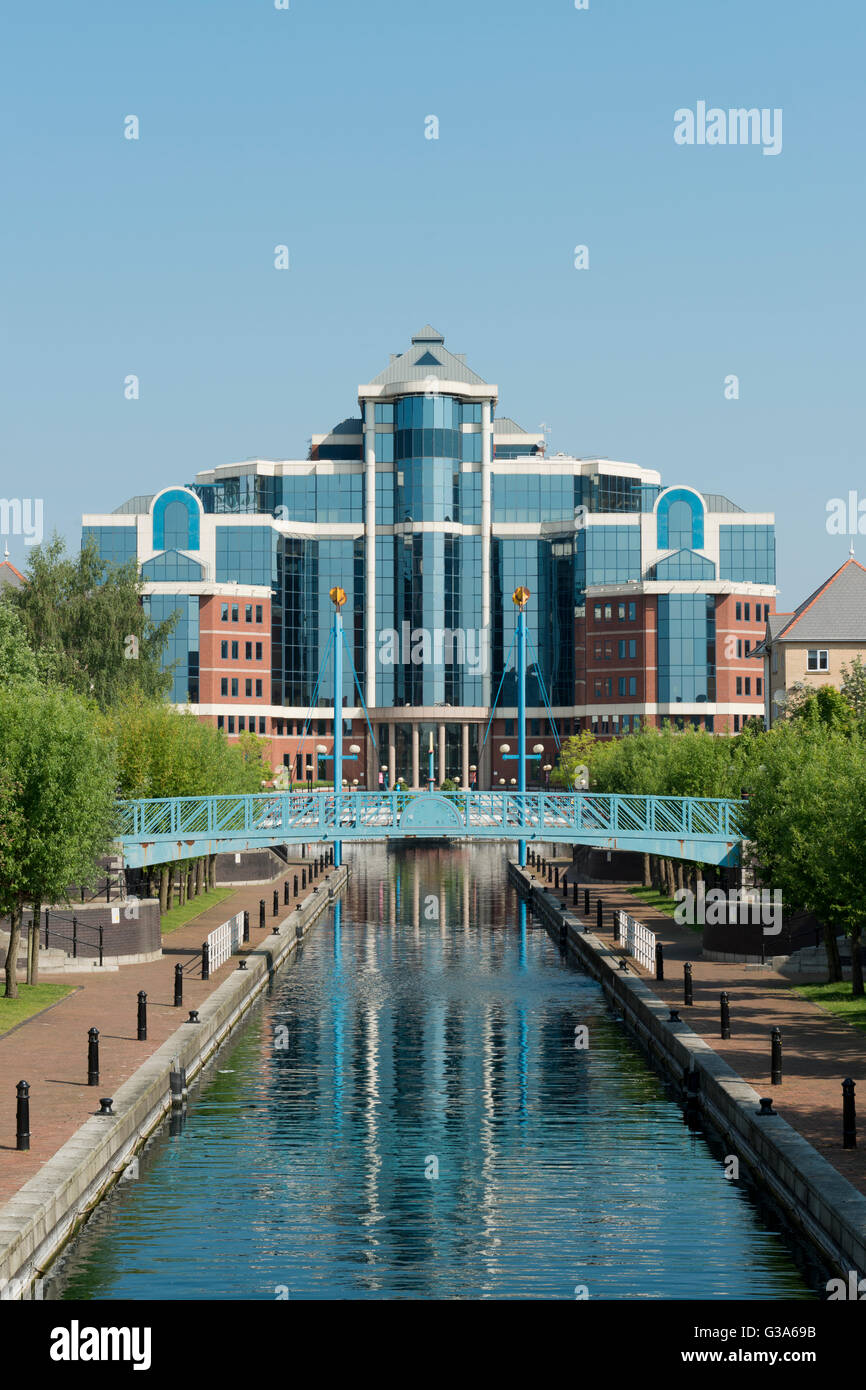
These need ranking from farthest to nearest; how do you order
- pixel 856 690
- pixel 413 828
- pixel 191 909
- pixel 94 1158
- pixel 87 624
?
pixel 87 624
pixel 856 690
pixel 191 909
pixel 413 828
pixel 94 1158

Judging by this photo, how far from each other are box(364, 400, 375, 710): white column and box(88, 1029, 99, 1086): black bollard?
347 ft

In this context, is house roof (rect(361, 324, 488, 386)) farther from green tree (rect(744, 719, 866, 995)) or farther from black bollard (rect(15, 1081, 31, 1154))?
black bollard (rect(15, 1081, 31, 1154))

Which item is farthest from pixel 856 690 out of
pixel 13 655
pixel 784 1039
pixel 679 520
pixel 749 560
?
pixel 749 560

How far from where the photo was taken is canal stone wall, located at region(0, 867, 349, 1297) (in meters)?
17.4

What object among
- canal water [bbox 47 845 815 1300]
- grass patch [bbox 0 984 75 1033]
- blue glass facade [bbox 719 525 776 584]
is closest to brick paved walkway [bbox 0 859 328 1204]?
grass patch [bbox 0 984 75 1033]

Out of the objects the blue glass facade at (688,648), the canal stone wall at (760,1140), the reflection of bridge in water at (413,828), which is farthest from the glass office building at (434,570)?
the canal stone wall at (760,1140)

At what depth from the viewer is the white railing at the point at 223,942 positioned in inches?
1543

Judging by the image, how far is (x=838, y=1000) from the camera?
34188 mm

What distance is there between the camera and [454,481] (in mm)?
131125

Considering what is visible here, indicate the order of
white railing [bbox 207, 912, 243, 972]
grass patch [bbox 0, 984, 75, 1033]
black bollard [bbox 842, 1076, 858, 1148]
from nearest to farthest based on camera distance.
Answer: black bollard [bbox 842, 1076, 858, 1148] → grass patch [bbox 0, 984, 75, 1033] → white railing [bbox 207, 912, 243, 972]

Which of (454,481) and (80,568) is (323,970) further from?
(454,481)

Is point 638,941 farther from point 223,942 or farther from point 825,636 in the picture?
point 825,636

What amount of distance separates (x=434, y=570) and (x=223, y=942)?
9002cm

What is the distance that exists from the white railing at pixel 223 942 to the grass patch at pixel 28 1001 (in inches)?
→ 146
